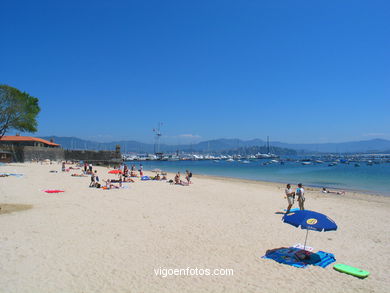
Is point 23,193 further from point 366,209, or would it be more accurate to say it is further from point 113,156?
point 113,156

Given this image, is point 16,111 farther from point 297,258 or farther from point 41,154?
point 297,258

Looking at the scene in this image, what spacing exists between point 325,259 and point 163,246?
435 centimetres

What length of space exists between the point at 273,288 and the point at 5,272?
18.6ft

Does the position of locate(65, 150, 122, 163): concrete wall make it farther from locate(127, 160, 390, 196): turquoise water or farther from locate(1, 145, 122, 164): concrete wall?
locate(127, 160, 390, 196): turquoise water

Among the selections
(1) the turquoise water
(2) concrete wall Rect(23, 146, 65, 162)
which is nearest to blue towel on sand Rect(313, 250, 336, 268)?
(1) the turquoise water

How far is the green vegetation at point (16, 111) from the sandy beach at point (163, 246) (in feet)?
95.4

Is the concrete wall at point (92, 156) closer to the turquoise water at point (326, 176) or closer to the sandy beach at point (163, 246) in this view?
the turquoise water at point (326, 176)

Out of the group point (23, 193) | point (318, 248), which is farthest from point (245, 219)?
point (23, 193)

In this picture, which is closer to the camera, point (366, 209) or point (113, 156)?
point (366, 209)

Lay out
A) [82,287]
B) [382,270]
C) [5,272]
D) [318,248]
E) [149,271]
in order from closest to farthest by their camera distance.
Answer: [82,287] → [5,272] → [149,271] → [382,270] → [318,248]

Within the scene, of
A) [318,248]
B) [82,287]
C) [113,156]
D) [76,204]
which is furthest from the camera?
[113,156]

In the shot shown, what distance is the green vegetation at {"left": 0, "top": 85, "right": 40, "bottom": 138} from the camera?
3734 cm

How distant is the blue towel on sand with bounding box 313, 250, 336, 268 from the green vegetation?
41683mm

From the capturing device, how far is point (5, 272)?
19.5ft
